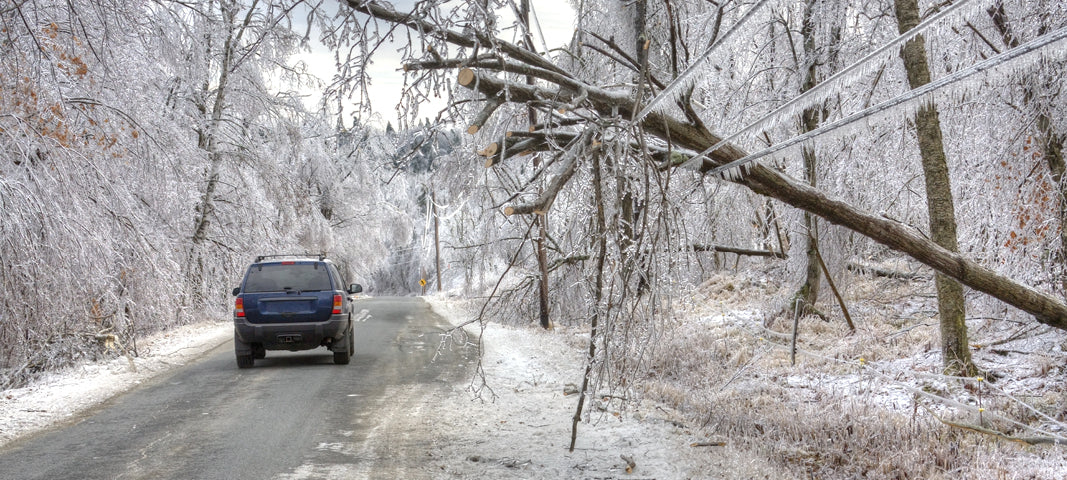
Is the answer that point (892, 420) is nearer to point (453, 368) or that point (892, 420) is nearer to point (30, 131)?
point (453, 368)

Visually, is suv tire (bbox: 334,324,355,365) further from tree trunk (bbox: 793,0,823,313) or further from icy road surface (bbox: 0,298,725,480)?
tree trunk (bbox: 793,0,823,313)

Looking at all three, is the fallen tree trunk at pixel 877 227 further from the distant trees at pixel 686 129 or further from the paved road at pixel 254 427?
the paved road at pixel 254 427

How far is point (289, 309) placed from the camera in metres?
11.7

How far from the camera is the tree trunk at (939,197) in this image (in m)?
8.43

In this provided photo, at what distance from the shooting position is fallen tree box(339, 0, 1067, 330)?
5.45 metres

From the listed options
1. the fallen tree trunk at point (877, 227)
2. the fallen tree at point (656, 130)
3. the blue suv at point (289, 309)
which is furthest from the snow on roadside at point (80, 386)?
the fallen tree trunk at point (877, 227)

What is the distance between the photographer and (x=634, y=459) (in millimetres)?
6266

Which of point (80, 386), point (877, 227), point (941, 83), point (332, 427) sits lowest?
point (332, 427)

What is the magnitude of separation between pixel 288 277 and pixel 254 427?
4.80 meters

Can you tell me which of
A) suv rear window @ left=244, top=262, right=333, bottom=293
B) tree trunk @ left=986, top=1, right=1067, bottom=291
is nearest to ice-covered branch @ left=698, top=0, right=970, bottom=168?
tree trunk @ left=986, top=1, right=1067, bottom=291

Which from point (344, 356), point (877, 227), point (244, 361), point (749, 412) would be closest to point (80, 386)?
point (244, 361)

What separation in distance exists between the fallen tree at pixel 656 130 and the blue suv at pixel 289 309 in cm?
626

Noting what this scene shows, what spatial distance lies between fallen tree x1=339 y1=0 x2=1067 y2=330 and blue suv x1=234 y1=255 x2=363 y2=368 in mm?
6263

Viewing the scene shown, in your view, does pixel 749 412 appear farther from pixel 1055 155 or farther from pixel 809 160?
pixel 809 160
